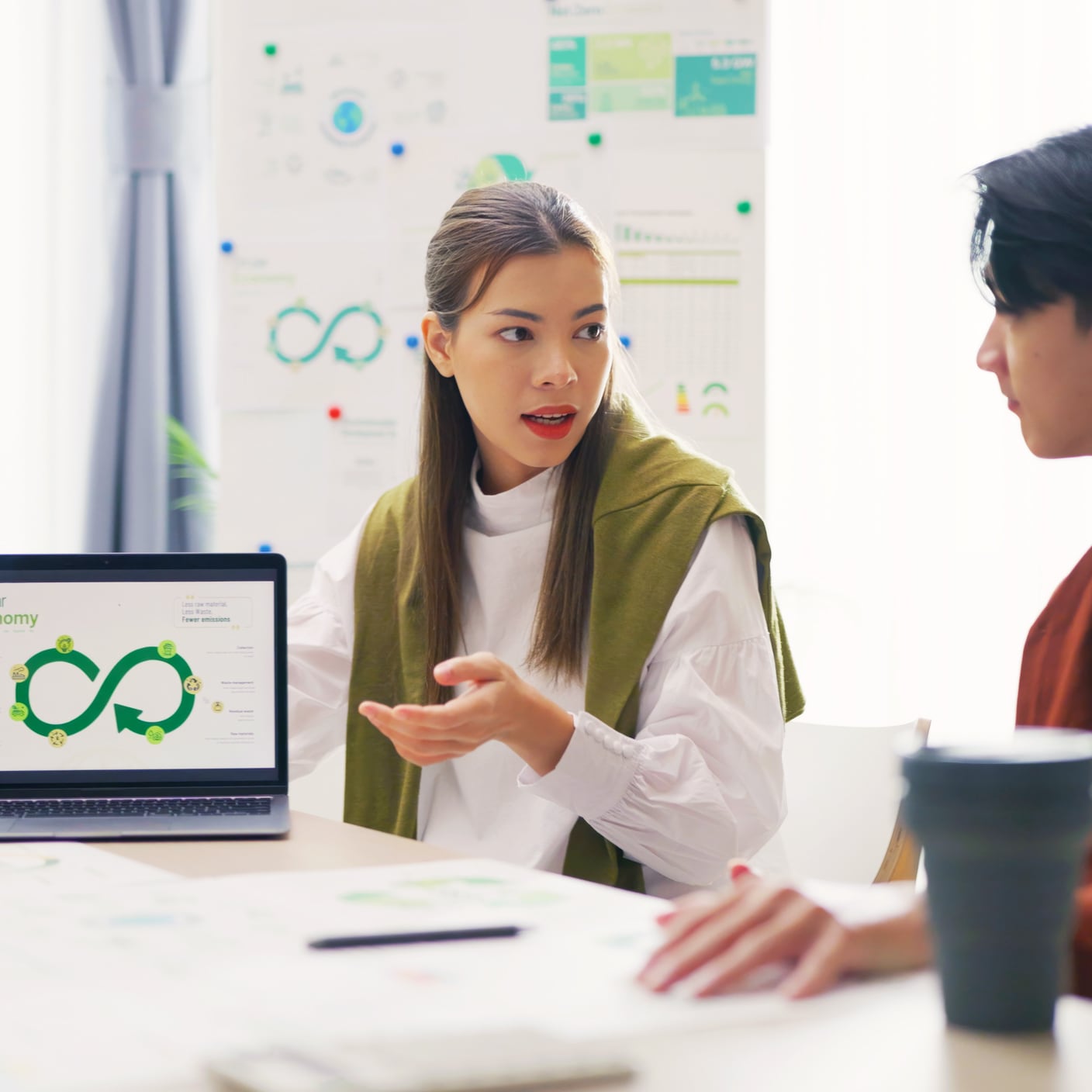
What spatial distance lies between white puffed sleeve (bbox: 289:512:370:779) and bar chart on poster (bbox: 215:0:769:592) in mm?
929

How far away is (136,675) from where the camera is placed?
4.55 ft

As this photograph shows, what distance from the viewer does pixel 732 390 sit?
2.61m

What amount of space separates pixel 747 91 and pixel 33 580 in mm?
1739

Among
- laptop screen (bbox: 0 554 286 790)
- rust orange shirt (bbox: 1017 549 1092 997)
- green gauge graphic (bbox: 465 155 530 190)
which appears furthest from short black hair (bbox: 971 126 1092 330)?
green gauge graphic (bbox: 465 155 530 190)

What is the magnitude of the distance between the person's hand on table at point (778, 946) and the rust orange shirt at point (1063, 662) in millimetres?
412

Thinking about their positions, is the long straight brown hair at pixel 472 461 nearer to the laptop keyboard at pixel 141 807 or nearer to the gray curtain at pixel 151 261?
the laptop keyboard at pixel 141 807

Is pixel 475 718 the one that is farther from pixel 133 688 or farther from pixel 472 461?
pixel 472 461

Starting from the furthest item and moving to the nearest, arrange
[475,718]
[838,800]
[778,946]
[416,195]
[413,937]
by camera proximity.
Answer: [416,195] < [838,800] < [475,718] < [413,937] < [778,946]

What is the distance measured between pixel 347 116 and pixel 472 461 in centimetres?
122

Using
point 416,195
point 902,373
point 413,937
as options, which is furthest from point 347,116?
point 413,937

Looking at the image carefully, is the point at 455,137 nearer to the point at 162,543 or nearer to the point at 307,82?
the point at 307,82

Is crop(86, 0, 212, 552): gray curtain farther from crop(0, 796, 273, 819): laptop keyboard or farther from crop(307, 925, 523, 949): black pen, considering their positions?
crop(307, 925, 523, 949): black pen

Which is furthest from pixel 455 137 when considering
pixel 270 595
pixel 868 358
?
pixel 270 595

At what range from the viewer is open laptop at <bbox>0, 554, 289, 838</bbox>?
1386 millimetres
